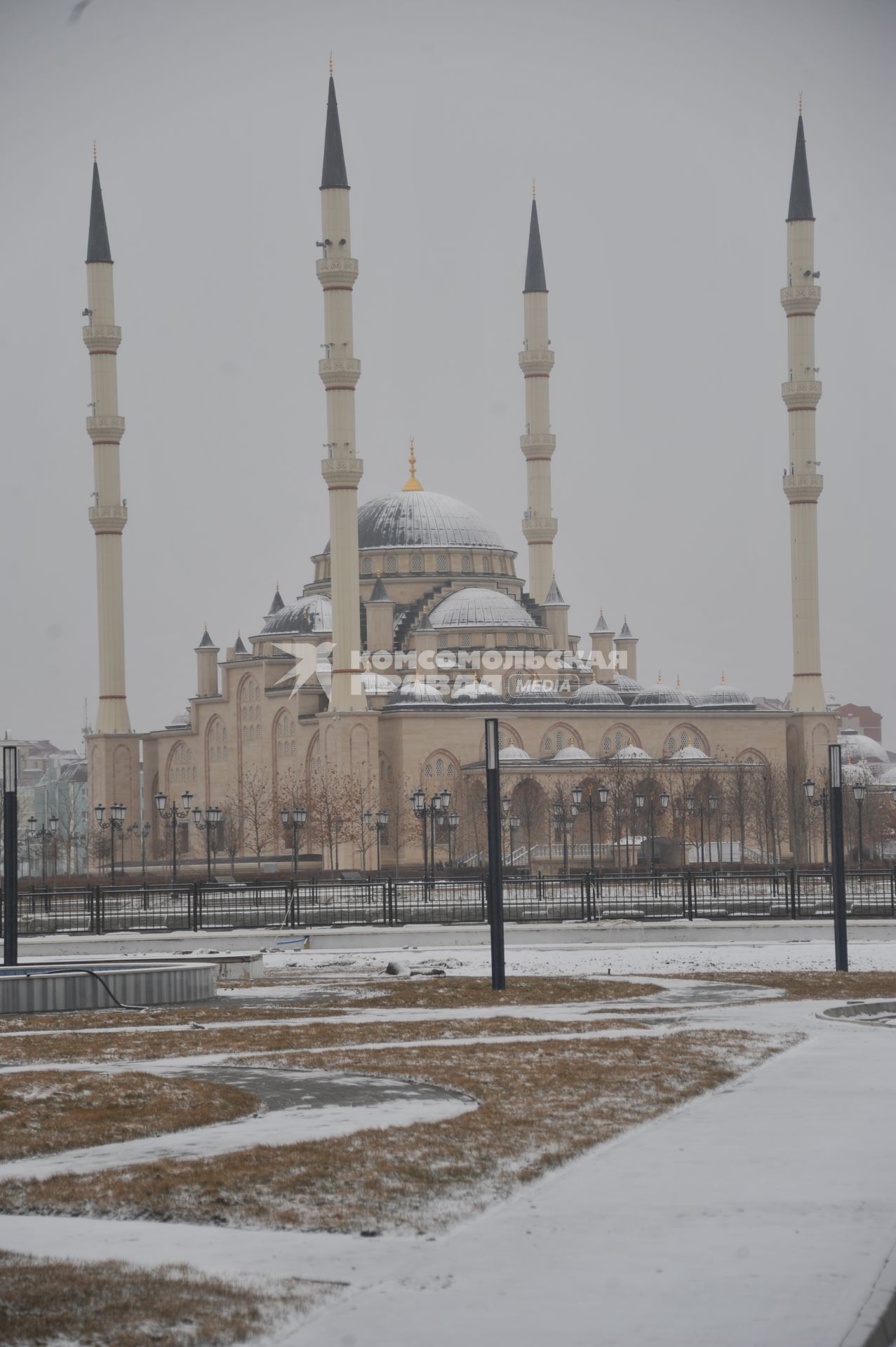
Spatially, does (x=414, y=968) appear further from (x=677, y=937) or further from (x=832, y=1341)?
(x=832, y=1341)

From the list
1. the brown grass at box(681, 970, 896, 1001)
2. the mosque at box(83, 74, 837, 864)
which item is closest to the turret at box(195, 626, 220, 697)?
the mosque at box(83, 74, 837, 864)

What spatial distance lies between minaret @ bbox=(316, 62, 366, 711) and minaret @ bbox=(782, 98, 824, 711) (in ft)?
48.4

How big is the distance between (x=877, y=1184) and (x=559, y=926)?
59.6 feet

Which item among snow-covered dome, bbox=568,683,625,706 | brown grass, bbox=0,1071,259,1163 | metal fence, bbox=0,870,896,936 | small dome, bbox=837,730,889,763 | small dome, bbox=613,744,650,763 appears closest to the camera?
brown grass, bbox=0,1071,259,1163

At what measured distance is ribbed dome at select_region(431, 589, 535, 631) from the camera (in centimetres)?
7981

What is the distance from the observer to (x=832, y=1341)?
19.1 feet

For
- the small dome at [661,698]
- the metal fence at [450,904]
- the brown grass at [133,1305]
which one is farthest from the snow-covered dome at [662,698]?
the brown grass at [133,1305]

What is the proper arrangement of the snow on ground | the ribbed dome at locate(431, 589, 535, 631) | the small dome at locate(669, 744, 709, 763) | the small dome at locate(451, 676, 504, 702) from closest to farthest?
1. the snow on ground
2. the small dome at locate(669, 744, 709, 763)
3. the small dome at locate(451, 676, 504, 702)
4. the ribbed dome at locate(431, 589, 535, 631)

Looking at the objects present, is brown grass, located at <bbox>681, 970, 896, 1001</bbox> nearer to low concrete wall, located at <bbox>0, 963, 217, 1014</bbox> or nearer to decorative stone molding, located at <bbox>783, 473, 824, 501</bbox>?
low concrete wall, located at <bbox>0, 963, 217, 1014</bbox>

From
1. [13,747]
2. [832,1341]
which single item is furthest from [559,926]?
[832,1341]

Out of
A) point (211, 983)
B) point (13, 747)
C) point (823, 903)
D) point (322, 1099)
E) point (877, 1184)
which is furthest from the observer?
point (823, 903)

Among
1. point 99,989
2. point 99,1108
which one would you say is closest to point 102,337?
point 99,989

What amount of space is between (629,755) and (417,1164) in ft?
207

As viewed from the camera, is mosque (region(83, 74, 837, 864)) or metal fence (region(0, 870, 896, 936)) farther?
mosque (region(83, 74, 837, 864))
